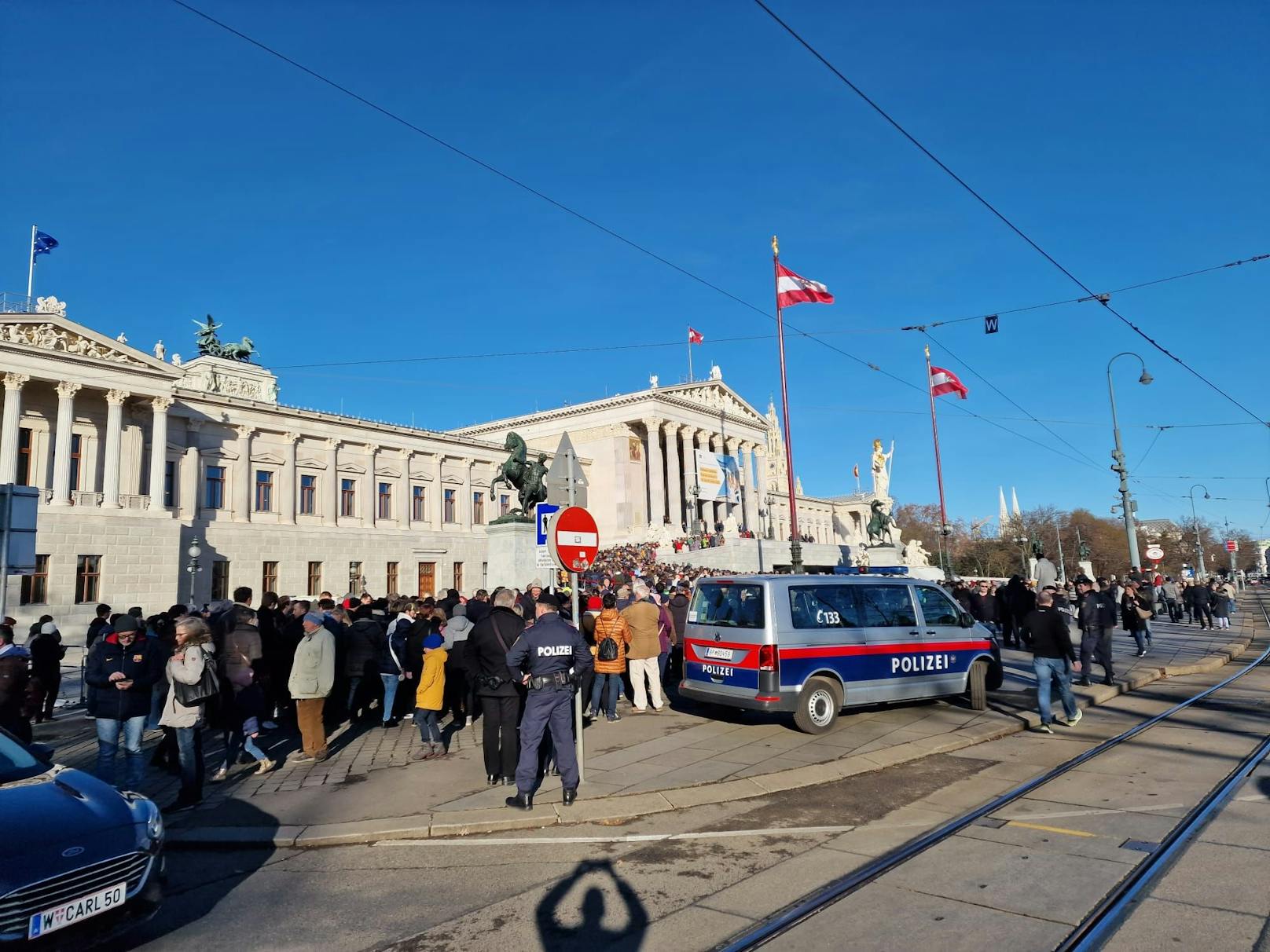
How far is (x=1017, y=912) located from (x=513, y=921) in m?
2.98

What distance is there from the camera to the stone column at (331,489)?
50281mm

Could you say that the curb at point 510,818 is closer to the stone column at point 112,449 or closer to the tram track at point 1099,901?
the tram track at point 1099,901

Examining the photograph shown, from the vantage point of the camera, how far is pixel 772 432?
104m

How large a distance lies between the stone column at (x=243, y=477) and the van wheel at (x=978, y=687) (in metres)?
43.5

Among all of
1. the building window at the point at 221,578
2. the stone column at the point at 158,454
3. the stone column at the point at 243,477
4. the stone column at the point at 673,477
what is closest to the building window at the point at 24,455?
the stone column at the point at 158,454

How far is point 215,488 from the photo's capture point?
45.0 meters

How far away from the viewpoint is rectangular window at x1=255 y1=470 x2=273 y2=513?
47.1 meters

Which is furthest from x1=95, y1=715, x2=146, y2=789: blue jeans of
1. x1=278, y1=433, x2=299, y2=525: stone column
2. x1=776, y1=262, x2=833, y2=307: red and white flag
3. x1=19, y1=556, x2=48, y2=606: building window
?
x1=278, y1=433, x2=299, y2=525: stone column

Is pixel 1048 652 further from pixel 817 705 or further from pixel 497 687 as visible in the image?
pixel 497 687

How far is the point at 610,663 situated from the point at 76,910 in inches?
278

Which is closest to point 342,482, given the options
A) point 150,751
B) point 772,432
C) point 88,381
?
point 88,381

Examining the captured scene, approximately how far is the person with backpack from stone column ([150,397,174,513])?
3576 cm

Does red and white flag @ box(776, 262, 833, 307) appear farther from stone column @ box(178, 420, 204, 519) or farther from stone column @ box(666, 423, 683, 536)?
stone column @ box(666, 423, 683, 536)

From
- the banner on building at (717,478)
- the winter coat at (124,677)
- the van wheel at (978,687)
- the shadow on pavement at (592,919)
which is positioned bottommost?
→ the shadow on pavement at (592,919)
